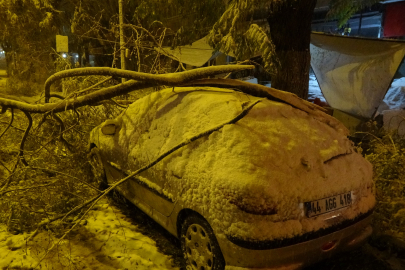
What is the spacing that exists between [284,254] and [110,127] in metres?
2.64

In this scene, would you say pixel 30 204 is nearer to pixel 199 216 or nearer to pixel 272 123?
pixel 199 216

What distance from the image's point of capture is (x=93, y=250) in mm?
3553

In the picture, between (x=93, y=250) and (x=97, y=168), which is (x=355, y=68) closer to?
(x=97, y=168)

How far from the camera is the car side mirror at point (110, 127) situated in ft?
13.7

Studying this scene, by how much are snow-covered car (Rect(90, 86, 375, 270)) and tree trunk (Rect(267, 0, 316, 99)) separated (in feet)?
8.89

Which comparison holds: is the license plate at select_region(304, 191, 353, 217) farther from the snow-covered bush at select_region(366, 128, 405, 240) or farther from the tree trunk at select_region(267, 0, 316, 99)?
the tree trunk at select_region(267, 0, 316, 99)

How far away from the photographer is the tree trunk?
A: 5.68 metres

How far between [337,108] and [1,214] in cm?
767

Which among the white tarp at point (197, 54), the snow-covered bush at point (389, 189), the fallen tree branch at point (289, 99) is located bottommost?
the snow-covered bush at point (389, 189)

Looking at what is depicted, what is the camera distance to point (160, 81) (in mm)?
3703

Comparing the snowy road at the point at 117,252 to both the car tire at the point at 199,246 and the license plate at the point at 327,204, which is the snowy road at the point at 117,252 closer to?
the car tire at the point at 199,246

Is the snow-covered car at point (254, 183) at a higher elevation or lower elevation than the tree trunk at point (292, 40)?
lower

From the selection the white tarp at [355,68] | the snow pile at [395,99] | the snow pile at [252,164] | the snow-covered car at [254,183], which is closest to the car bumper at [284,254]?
the snow-covered car at [254,183]

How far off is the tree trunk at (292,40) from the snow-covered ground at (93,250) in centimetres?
378
